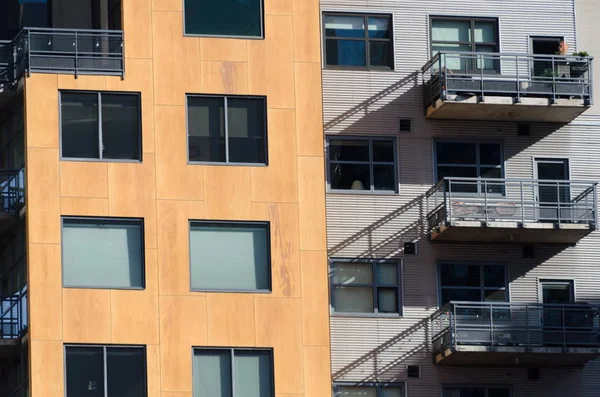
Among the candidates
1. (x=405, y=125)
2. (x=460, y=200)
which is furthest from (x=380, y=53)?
(x=460, y=200)

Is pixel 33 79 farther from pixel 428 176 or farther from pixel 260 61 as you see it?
pixel 428 176

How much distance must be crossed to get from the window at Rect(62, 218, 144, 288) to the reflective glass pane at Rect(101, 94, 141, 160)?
1848 mm

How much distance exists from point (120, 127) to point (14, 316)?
18.6ft

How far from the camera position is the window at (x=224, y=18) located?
Result: 49812mm

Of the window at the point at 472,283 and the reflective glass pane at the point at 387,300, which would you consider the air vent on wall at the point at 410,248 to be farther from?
the reflective glass pane at the point at 387,300

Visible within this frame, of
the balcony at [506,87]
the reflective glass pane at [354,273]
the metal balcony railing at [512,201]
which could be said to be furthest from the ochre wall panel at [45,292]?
the balcony at [506,87]

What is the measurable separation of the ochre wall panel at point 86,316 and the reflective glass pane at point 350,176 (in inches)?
293

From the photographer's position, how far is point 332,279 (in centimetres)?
4991

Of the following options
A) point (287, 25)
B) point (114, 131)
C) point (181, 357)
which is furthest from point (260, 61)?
point (181, 357)

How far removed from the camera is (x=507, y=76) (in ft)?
165

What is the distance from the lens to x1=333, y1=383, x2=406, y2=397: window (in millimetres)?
49031

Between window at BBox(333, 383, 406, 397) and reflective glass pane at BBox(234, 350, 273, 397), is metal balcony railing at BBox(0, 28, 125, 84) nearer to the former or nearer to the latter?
reflective glass pane at BBox(234, 350, 273, 397)

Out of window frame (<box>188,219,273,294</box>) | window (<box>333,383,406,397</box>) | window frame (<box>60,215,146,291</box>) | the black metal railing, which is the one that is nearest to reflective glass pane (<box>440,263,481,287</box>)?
window (<box>333,383,406,397</box>)

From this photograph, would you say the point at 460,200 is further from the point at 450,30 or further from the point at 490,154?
the point at 450,30
